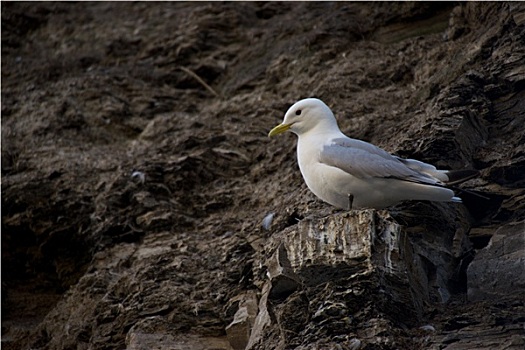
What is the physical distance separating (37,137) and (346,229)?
6763 millimetres

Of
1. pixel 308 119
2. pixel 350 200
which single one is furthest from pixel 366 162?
pixel 308 119

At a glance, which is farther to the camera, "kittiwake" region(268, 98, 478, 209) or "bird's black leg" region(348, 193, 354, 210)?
"bird's black leg" region(348, 193, 354, 210)

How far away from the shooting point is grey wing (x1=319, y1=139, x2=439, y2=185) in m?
6.67

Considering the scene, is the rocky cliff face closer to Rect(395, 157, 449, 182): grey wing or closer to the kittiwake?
the kittiwake

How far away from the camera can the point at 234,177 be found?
401 inches

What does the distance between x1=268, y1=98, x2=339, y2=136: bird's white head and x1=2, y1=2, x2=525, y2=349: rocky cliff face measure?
2.30 feet

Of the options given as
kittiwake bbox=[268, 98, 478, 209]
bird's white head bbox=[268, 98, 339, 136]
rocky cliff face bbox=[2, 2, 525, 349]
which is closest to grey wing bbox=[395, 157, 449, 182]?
kittiwake bbox=[268, 98, 478, 209]

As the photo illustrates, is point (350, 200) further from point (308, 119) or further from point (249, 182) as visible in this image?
point (249, 182)

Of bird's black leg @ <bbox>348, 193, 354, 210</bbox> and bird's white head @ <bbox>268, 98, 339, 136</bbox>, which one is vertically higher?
bird's white head @ <bbox>268, 98, 339, 136</bbox>

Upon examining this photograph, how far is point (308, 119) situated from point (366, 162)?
1.08 meters

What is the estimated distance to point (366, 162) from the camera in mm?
6789

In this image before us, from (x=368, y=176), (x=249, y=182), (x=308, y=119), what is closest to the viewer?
(x=368, y=176)

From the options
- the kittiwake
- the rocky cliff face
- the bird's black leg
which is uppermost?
the kittiwake

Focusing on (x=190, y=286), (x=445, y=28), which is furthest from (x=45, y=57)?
(x=190, y=286)
